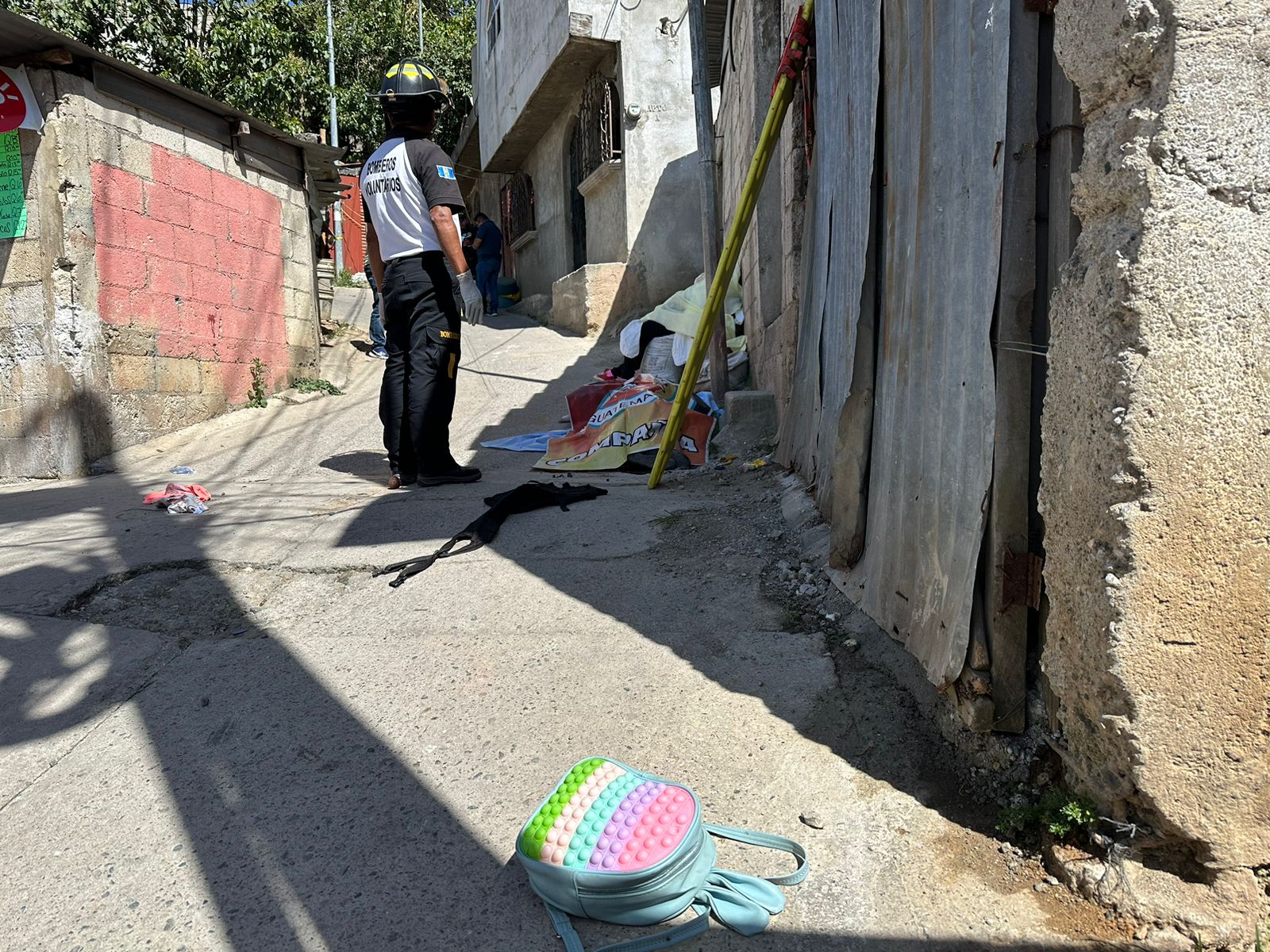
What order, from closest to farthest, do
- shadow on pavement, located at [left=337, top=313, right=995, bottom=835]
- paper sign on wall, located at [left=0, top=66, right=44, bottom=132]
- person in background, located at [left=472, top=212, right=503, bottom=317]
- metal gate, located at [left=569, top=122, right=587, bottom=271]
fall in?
shadow on pavement, located at [left=337, top=313, right=995, bottom=835]
paper sign on wall, located at [left=0, top=66, right=44, bottom=132]
metal gate, located at [left=569, top=122, right=587, bottom=271]
person in background, located at [left=472, top=212, right=503, bottom=317]

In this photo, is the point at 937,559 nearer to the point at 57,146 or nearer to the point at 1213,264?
the point at 1213,264

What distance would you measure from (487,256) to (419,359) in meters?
9.46

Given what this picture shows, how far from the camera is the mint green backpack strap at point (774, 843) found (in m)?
1.51

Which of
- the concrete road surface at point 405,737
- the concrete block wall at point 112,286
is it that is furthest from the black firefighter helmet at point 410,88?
the concrete block wall at point 112,286

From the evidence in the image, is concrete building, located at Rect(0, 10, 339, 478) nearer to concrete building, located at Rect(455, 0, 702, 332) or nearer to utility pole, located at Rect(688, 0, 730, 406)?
utility pole, located at Rect(688, 0, 730, 406)

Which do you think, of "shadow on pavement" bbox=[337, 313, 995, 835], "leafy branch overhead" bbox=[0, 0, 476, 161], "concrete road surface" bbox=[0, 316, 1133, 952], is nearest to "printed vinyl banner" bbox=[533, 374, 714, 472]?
"shadow on pavement" bbox=[337, 313, 995, 835]

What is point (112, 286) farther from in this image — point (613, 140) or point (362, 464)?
point (613, 140)

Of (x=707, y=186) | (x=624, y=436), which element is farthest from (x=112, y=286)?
(x=707, y=186)

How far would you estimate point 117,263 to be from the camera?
568cm

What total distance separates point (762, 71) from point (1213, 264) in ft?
13.7

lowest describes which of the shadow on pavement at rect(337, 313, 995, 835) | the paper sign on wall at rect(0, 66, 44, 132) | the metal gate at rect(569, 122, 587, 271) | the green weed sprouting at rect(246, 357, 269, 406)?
the shadow on pavement at rect(337, 313, 995, 835)

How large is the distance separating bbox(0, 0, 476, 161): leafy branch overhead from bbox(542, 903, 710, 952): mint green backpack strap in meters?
10.0

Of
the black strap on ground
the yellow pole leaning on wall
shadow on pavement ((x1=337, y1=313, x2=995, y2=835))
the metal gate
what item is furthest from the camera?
the metal gate

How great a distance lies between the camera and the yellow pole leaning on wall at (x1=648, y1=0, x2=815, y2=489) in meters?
3.55
